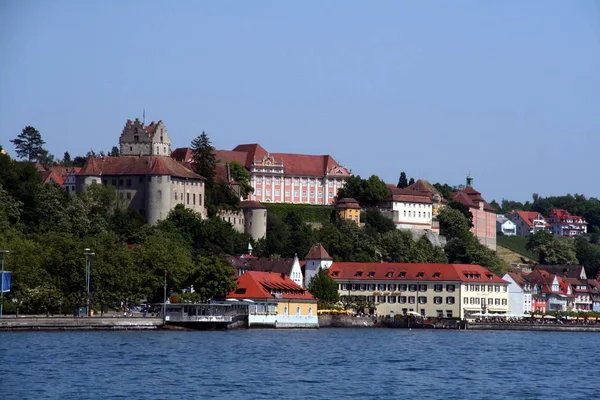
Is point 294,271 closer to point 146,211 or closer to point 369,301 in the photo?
point 369,301

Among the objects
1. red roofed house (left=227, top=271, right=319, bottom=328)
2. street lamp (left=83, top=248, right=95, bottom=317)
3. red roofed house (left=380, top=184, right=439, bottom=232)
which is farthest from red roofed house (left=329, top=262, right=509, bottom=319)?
street lamp (left=83, top=248, right=95, bottom=317)

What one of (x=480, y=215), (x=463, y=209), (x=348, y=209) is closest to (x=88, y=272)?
(x=348, y=209)

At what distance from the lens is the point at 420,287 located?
374 ft

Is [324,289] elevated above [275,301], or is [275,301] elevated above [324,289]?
[324,289]

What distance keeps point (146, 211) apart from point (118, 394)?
73225mm

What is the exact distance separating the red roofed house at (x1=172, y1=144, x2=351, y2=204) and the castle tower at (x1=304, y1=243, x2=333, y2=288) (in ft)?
81.7

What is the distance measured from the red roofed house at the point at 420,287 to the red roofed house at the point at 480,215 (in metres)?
43.6

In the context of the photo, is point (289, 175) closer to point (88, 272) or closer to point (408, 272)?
point (408, 272)

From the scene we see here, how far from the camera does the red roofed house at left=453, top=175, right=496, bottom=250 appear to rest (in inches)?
6378

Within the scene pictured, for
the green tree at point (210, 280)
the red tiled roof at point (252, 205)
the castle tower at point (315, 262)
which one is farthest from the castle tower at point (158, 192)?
the green tree at point (210, 280)


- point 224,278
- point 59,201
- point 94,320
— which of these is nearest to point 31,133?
point 59,201

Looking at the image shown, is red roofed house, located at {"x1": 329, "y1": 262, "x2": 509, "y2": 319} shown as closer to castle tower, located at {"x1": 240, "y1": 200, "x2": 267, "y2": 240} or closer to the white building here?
the white building

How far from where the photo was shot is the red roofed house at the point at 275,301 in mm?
94625

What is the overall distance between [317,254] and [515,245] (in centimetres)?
6597
